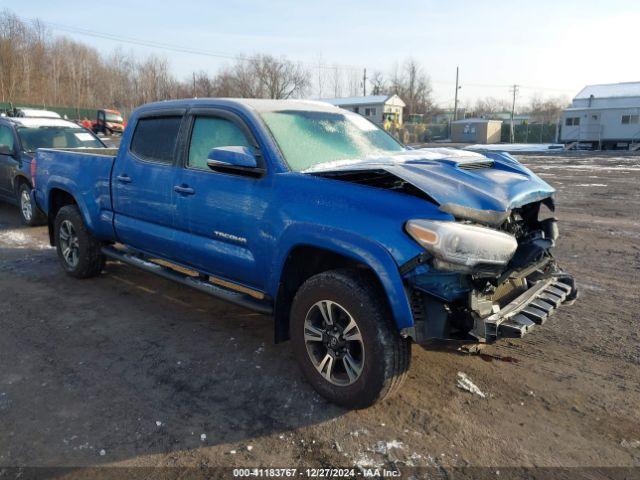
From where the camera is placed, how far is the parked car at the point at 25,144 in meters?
8.88

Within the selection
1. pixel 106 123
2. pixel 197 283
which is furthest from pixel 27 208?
pixel 106 123

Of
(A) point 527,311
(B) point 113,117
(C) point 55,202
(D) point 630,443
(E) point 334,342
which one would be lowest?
(D) point 630,443

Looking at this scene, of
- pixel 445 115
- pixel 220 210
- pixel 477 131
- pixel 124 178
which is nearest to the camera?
pixel 220 210

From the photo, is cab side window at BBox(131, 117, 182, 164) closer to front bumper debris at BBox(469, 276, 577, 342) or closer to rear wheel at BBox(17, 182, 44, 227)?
front bumper debris at BBox(469, 276, 577, 342)

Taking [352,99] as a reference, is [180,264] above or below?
below

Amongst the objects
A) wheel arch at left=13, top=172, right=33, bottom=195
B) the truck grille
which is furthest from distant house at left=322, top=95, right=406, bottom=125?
the truck grille

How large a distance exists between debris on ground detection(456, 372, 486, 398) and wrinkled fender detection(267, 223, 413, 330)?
0.98 m

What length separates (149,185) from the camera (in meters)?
4.59

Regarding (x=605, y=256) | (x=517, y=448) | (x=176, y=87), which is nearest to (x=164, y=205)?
(x=517, y=448)

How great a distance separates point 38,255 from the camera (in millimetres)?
7098

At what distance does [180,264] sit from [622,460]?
3571 millimetres

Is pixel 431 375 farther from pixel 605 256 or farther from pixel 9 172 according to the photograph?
pixel 9 172

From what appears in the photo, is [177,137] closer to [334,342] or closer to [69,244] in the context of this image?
[334,342]

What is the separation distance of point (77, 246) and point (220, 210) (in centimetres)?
290
